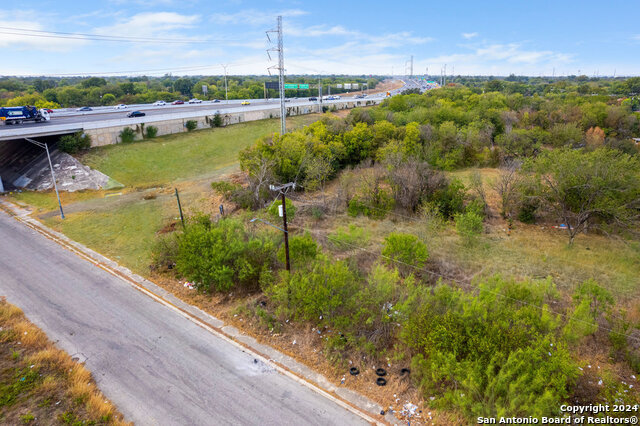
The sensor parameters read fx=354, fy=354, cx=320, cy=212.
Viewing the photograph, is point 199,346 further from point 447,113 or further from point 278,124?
point 278,124

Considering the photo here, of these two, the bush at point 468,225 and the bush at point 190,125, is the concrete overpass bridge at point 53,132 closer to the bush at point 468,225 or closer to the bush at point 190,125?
the bush at point 190,125

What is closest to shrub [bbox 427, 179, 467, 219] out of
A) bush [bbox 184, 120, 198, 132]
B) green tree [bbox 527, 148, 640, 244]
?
green tree [bbox 527, 148, 640, 244]

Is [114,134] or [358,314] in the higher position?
[114,134]

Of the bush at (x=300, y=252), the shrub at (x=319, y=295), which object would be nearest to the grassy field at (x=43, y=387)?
the shrub at (x=319, y=295)

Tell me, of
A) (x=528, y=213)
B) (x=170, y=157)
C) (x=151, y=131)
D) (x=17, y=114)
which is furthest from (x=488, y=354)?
(x=17, y=114)

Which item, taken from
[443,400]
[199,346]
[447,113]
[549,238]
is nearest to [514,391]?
[443,400]

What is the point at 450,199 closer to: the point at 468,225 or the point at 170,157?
the point at 468,225

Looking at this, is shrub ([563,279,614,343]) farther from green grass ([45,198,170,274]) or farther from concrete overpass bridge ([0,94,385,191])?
concrete overpass bridge ([0,94,385,191])
